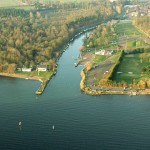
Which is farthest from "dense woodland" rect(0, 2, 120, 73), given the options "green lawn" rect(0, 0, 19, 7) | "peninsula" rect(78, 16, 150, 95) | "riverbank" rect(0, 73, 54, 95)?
"green lawn" rect(0, 0, 19, 7)

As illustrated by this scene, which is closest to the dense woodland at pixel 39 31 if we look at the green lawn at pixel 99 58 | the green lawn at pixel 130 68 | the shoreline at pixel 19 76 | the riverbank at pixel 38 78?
the shoreline at pixel 19 76

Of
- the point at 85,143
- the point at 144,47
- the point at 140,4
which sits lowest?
the point at 85,143

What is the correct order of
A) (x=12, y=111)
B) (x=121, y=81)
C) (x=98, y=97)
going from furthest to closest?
(x=121, y=81)
(x=98, y=97)
(x=12, y=111)

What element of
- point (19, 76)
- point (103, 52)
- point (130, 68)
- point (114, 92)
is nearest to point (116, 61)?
point (130, 68)

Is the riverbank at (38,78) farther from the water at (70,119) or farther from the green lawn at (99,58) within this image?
the green lawn at (99,58)

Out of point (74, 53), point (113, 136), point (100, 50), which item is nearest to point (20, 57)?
point (74, 53)

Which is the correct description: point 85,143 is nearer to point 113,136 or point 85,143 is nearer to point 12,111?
point 113,136

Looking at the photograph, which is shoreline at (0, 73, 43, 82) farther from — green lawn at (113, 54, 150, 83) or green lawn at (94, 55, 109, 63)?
green lawn at (94, 55, 109, 63)
